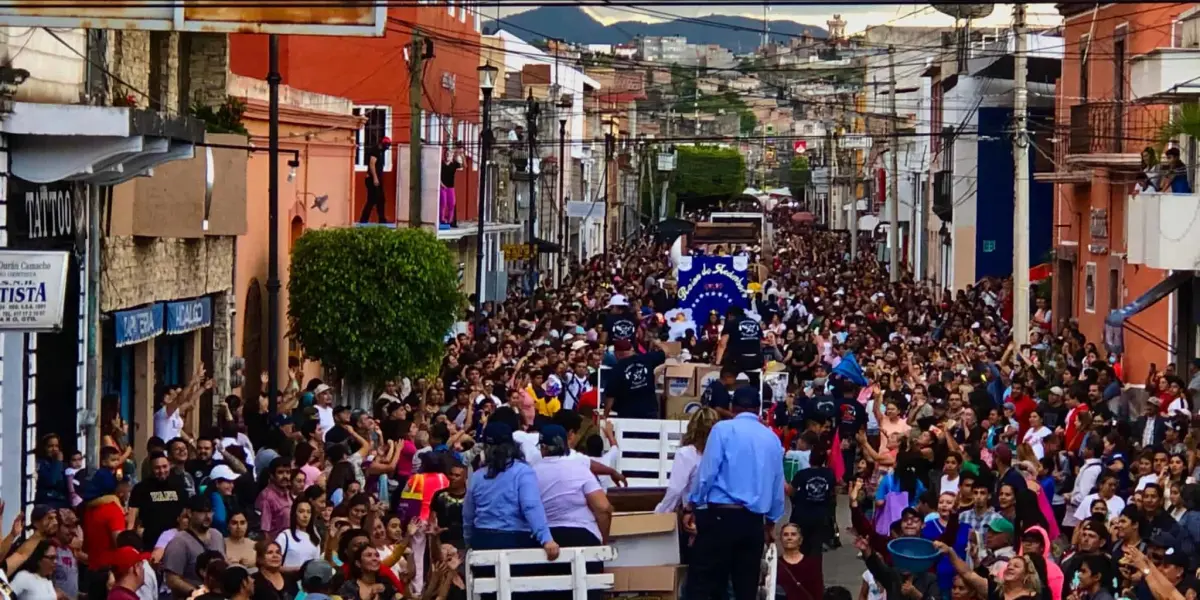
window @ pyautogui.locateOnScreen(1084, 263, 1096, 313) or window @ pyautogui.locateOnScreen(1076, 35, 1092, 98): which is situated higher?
window @ pyautogui.locateOnScreen(1076, 35, 1092, 98)

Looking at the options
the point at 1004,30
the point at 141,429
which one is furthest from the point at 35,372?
the point at 1004,30

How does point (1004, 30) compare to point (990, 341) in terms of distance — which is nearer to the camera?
point (990, 341)

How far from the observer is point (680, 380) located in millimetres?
22172

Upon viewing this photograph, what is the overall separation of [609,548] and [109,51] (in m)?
10.9

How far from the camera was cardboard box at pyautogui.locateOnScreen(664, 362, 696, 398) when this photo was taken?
22094 mm

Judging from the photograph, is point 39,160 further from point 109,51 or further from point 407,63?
point 407,63

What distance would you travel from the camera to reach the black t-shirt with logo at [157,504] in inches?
547

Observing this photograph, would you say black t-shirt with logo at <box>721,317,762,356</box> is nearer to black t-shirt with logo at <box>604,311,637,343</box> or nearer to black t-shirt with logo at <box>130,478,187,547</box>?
black t-shirt with logo at <box>604,311,637,343</box>

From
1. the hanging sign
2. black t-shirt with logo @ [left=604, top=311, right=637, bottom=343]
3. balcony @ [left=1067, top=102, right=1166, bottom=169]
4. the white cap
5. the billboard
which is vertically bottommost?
the white cap

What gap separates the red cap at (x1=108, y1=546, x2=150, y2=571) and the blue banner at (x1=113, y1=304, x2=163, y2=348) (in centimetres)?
868

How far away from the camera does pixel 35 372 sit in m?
17.9

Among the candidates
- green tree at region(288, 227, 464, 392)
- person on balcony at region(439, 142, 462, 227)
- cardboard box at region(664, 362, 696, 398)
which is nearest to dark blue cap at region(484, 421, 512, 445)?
cardboard box at region(664, 362, 696, 398)

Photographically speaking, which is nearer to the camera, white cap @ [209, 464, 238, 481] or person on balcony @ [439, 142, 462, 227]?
white cap @ [209, 464, 238, 481]

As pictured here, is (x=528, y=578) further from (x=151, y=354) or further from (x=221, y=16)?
(x=151, y=354)
